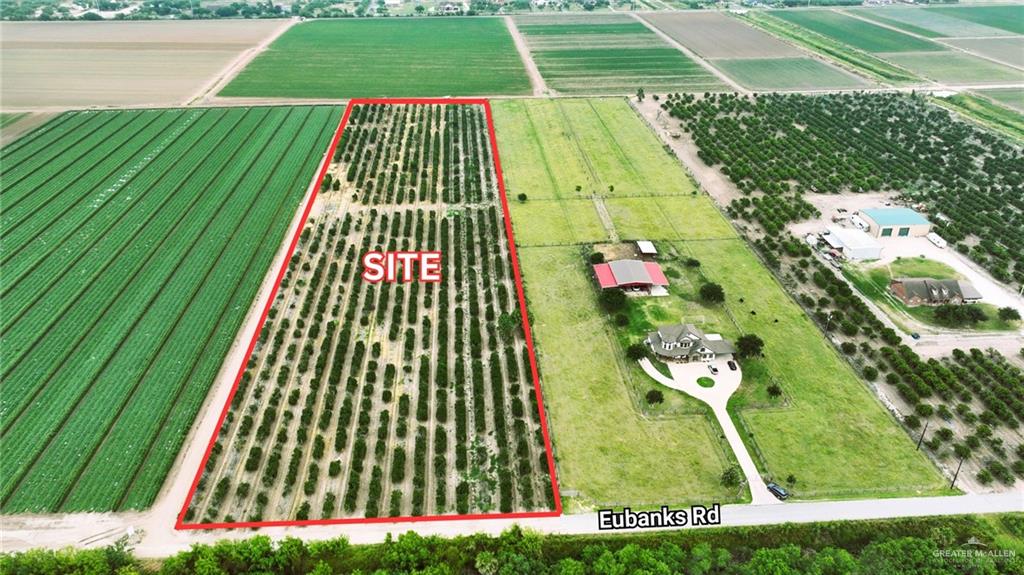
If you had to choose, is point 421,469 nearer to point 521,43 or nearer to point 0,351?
point 0,351

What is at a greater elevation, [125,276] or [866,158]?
[866,158]

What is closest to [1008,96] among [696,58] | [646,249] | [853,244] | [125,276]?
[696,58]

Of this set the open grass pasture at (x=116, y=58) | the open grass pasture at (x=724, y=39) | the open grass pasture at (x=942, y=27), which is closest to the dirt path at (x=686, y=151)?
the open grass pasture at (x=724, y=39)

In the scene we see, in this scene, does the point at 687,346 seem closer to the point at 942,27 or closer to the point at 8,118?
the point at 8,118

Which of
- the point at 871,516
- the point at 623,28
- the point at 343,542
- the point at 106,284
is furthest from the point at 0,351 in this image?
the point at 623,28

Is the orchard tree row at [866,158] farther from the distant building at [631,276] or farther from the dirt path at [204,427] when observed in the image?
the dirt path at [204,427]

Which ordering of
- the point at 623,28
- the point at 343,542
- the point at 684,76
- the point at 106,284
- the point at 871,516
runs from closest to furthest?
the point at 343,542, the point at 871,516, the point at 106,284, the point at 684,76, the point at 623,28
